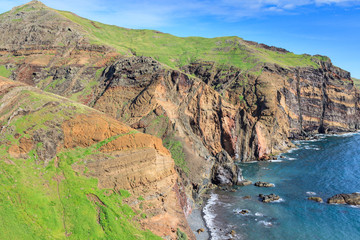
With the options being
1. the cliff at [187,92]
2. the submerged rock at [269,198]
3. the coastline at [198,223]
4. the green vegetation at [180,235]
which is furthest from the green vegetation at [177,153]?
the green vegetation at [180,235]

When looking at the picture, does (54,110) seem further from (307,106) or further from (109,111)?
(307,106)

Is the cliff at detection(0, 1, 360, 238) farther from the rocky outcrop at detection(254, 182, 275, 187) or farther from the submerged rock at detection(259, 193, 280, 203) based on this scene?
the submerged rock at detection(259, 193, 280, 203)

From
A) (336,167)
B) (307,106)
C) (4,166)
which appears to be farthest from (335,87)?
(4,166)

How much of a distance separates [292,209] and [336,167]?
33790 millimetres

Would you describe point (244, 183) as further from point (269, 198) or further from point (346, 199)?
point (346, 199)

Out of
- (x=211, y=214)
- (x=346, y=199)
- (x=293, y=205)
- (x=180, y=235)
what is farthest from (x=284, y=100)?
(x=180, y=235)

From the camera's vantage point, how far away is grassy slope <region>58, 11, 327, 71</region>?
12456cm

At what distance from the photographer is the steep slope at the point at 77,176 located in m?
26.6

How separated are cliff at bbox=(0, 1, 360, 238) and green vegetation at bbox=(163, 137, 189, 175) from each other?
0.73 feet

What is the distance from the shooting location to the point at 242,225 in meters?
42.8

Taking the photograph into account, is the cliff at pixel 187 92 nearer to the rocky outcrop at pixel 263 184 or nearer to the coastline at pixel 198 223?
the coastline at pixel 198 223

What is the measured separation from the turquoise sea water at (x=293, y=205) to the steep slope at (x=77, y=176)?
13.4 metres

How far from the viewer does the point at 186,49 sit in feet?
496

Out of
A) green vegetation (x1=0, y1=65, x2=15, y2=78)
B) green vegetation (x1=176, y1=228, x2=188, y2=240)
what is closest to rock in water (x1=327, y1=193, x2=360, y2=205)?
green vegetation (x1=176, y1=228, x2=188, y2=240)
